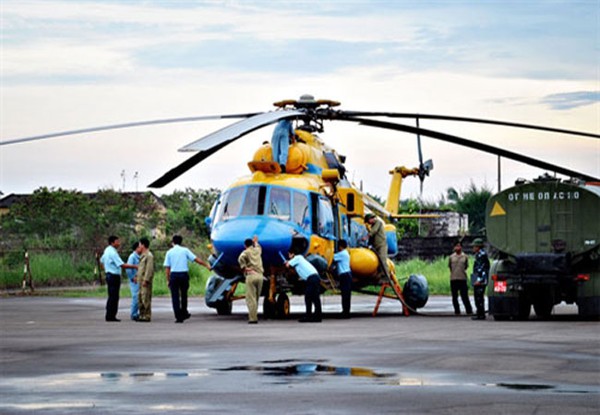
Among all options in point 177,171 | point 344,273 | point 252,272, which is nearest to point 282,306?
point 344,273

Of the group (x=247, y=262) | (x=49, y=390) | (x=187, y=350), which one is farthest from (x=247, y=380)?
(x=247, y=262)

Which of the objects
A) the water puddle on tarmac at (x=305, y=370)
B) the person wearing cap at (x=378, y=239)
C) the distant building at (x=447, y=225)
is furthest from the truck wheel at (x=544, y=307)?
the distant building at (x=447, y=225)

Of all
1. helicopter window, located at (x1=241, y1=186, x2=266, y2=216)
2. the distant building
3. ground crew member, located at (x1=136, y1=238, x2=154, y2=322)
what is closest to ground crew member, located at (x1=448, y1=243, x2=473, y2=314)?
helicopter window, located at (x1=241, y1=186, x2=266, y2=216)

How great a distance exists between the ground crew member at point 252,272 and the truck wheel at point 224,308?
3.30 m

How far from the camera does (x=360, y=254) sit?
29.6 m

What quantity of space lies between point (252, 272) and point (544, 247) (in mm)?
6374

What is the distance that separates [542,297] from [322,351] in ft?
35.4

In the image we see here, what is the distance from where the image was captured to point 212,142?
63.6 ft

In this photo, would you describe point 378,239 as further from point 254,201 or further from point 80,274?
point 80,274

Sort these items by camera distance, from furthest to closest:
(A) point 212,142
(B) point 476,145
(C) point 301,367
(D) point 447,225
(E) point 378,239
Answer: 1. (D) point 447,225
2. (E) point 378,239
3. (B) point 476,145
4. (A) point 212,142
5. (C) point 301,367

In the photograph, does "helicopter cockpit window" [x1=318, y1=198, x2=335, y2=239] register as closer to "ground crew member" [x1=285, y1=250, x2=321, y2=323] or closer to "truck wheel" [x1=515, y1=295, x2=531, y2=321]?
"ground crew member" [x1=285, y1=250, x2=321, y2=323]

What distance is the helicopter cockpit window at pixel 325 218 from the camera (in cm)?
2806

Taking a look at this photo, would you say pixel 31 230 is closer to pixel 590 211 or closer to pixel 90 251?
pixel 90 251

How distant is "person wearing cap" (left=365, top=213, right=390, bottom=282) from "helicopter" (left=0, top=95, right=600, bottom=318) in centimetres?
20
